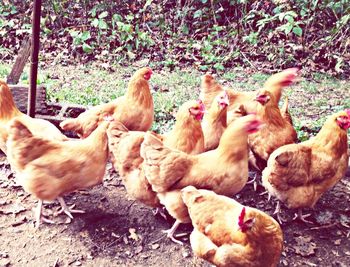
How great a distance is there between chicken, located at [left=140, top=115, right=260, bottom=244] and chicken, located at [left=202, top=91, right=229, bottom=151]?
0.60 m

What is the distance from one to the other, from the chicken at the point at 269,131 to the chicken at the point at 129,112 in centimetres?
127

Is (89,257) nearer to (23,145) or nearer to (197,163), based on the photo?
(23,145)

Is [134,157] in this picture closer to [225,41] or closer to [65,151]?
[65,151]

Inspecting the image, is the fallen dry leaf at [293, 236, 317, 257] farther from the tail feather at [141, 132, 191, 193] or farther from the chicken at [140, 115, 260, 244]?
the tail feather at [141, 132, 191, 193]

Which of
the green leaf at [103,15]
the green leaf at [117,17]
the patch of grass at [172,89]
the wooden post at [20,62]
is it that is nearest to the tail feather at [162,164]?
the patch of grass at [172,89]

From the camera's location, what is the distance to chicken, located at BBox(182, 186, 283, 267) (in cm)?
299

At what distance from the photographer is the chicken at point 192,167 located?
3.52 metres

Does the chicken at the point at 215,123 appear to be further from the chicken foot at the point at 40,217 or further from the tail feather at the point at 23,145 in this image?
the chicken foot at the point at 40,217

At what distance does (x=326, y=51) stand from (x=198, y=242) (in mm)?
6674

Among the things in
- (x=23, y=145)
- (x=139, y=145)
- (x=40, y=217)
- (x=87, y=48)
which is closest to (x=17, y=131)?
(x=23, y=145)

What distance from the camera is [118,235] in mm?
3828

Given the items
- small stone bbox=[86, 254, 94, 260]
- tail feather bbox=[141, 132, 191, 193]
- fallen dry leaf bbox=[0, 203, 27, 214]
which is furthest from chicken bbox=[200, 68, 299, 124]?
fallen dry leaf bbox=[0, 203, 27, 214]

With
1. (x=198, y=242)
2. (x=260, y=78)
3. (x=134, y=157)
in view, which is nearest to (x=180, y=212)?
(x=198, y=242)

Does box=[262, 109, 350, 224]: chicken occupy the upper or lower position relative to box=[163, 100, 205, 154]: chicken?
lower
